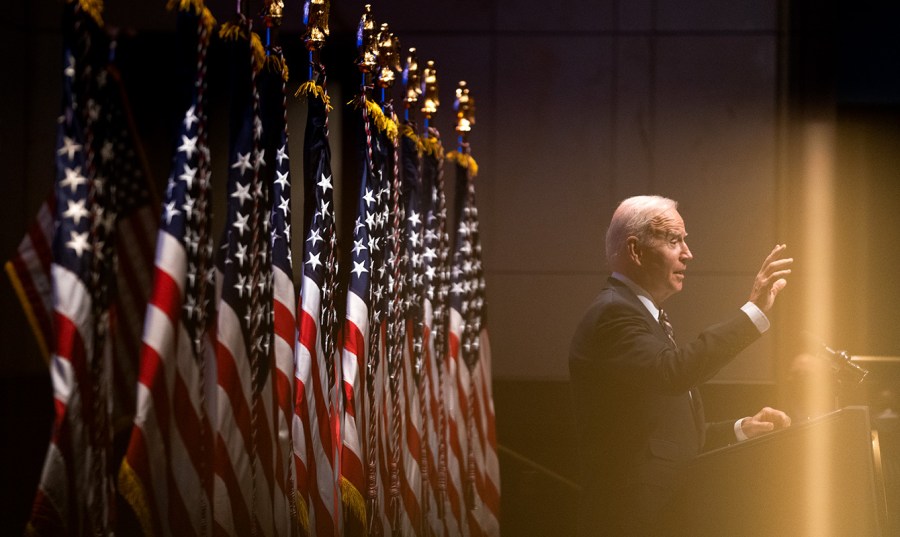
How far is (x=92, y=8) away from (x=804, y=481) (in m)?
2.23

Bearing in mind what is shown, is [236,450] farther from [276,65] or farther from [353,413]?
[276,65]

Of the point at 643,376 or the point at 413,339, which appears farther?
the point at 413,339

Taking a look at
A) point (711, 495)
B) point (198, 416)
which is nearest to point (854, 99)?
point (711, 495)

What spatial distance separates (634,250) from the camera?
303 cm

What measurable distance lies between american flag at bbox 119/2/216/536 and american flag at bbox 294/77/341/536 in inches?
21.1

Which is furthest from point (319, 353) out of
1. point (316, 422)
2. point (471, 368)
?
point (471, 368)

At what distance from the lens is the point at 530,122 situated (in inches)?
257

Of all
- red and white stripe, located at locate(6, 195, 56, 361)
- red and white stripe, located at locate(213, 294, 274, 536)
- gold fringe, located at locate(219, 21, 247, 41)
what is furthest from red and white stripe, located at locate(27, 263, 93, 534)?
gold fringe, located at locate(219, 21, 247, 41)

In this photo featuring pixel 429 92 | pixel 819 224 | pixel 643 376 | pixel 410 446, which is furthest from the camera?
pixel 819 224

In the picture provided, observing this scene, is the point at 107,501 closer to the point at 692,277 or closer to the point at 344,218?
the point at 344,218

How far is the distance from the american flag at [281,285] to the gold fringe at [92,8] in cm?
73

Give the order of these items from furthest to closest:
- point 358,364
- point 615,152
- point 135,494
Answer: point 615,152, point 358,364, point 135,494

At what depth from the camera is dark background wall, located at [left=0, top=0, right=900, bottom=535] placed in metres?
5.99

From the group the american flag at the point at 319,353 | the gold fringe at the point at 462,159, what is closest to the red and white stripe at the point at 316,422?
the american flag at the point at 319,353
